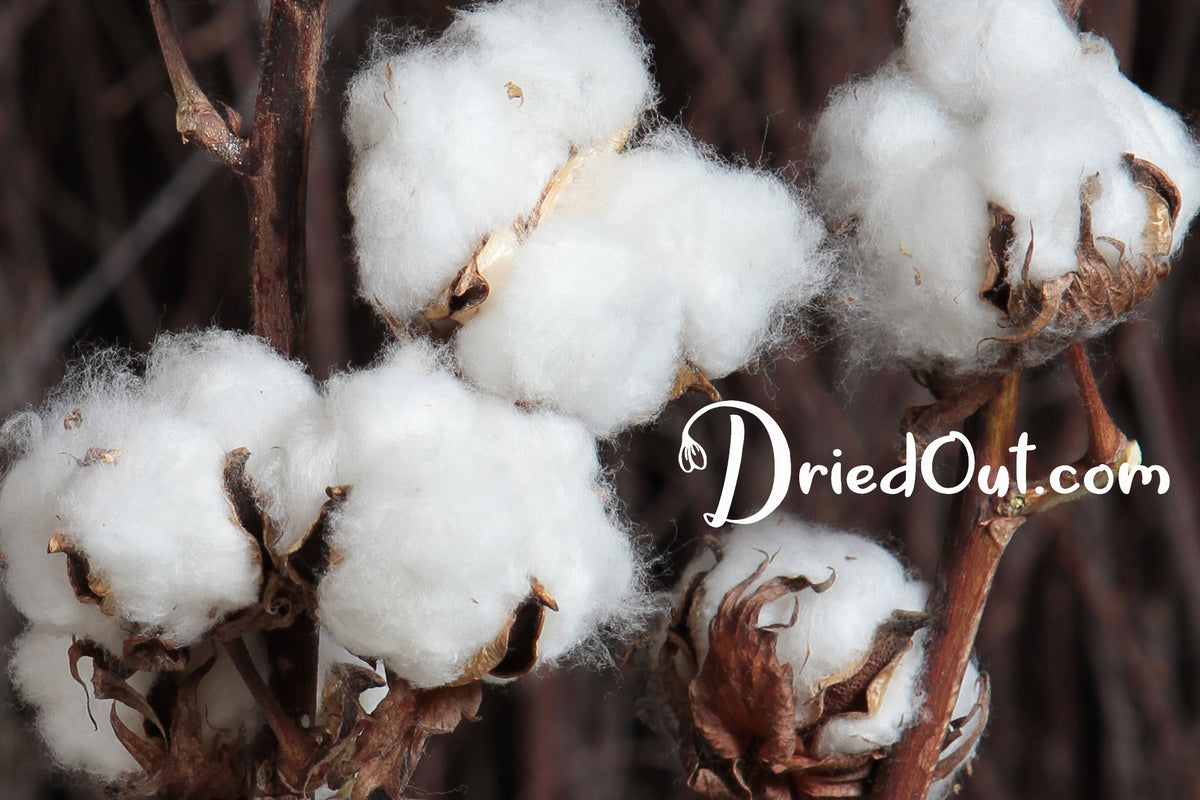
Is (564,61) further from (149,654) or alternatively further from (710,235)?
(149,654)

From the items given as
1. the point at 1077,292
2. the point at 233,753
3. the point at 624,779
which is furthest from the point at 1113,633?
the point at 233,753

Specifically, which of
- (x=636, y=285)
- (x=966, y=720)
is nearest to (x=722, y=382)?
(x=966, y=720)

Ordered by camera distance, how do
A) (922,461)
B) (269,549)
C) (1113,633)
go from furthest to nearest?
(1113,633), (922,461), (269,549)

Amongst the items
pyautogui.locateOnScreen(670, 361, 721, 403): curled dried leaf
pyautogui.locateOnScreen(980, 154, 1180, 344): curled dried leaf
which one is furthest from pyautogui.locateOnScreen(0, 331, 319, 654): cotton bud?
pyautogui.locateOnScreen(980, 154, 1180, 344): curled dried leaf

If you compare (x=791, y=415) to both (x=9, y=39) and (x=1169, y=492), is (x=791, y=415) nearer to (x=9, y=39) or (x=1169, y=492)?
(x=1169, y=492)

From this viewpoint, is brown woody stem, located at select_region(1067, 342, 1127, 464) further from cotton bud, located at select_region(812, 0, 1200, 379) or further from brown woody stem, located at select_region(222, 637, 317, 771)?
brown woody stem, located at select_region(222, 637, 317, 771)

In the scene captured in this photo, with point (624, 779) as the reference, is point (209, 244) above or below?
above

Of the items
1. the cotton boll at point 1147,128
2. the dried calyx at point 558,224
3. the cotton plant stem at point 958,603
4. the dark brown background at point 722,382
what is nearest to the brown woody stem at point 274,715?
the dried calyx at point 558,224
